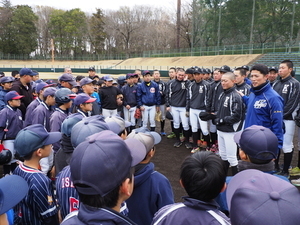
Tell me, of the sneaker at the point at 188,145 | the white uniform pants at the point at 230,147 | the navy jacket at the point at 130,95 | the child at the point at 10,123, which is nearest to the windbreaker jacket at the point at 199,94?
the sneaker at the point at 188,145

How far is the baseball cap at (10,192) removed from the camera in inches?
53.7

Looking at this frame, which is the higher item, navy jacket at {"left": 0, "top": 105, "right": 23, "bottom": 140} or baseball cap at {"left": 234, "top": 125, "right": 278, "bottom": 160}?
baseball cap at {"left": 234, "top": 125, "right": 278, "bottom": 160}

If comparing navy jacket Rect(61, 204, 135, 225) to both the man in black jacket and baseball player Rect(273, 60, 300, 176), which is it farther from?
baseball player Rect(273, 60, 300, 176)

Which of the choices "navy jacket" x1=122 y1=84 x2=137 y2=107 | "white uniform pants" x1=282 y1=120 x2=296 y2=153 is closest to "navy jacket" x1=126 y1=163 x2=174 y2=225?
"white uniform pants" x1=282 y1=120 x2=296 y2=153

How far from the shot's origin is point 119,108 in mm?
7961

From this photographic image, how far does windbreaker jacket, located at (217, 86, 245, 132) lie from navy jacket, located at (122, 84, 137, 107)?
353 centimetres

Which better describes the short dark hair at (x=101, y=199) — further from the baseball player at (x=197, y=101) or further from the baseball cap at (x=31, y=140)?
the baseball player at (x=197, y=101)

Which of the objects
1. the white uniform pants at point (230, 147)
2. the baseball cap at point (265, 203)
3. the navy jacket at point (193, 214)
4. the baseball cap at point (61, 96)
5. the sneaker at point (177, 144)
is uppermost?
the baseball cap at point (61, 96)

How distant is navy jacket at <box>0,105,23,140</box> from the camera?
4.28 metres

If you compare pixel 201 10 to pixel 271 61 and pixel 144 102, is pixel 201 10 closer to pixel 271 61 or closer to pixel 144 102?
pixel 271 61

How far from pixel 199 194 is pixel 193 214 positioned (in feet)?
0.41

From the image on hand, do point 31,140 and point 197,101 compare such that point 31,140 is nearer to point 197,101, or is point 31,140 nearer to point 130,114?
point 197,101

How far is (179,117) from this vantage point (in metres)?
7.02

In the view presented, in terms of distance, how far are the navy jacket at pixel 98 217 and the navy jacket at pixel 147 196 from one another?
2.67ft
